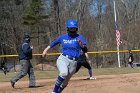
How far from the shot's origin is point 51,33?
5944 cm

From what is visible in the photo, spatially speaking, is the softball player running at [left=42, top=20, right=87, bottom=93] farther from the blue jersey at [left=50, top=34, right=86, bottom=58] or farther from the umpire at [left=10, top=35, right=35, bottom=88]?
the umpire at [left=10, top=35, right=35, bottom=88]

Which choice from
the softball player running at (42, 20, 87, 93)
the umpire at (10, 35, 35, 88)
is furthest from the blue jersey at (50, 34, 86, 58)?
the umpire at (10, 35, 35, 88)

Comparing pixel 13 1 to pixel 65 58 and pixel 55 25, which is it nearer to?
pixel 55 25

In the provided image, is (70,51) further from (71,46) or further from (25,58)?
(25,58)

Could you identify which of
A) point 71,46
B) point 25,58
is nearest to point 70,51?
point 71,46

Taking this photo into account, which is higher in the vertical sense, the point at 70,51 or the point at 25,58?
the point at 70,51

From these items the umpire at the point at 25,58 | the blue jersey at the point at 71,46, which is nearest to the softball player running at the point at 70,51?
the blue jersey at the point at 71,46

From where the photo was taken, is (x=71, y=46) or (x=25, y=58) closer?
(x=71, y=46)

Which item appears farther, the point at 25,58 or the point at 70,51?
the point at 25,58

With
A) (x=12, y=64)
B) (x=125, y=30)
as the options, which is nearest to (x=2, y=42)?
(x=125, y=30)

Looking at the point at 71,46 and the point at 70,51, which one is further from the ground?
the point at 71,46

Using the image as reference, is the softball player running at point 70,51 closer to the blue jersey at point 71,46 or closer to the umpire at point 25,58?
the blue jersey at point 71,46

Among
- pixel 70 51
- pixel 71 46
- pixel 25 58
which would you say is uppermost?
pixel 71 46

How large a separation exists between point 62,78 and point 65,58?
0.48m
